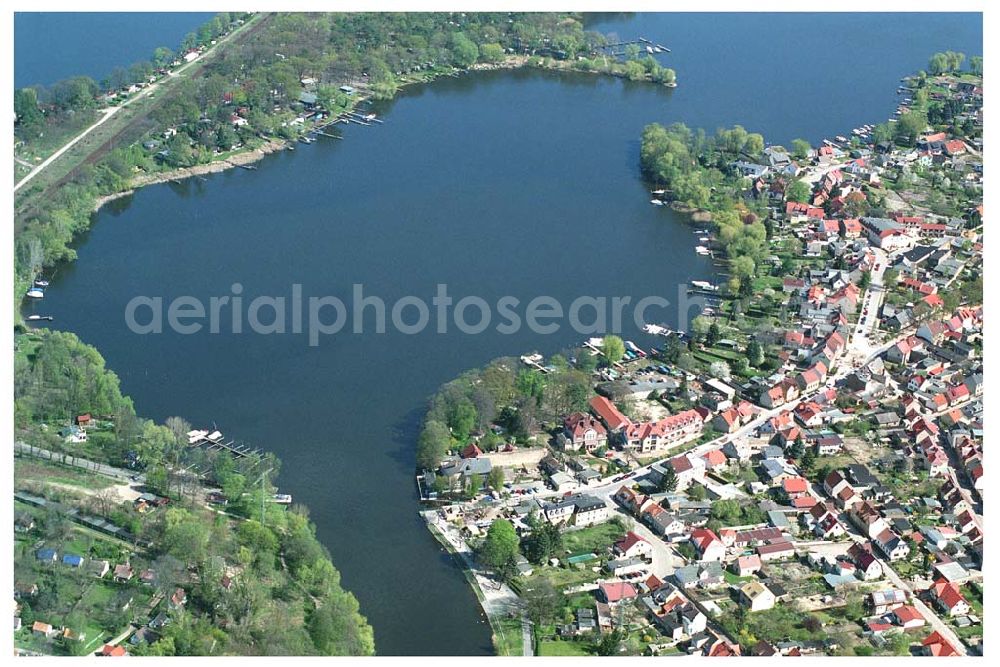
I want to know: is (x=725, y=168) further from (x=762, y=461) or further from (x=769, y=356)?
(x=762, y=461)

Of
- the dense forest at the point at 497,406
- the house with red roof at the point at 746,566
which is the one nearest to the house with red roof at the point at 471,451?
the dense forest at the point at 497,406

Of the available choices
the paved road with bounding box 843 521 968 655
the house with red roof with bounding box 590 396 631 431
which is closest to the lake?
the house with red roof with bounding box 590 396 631 431

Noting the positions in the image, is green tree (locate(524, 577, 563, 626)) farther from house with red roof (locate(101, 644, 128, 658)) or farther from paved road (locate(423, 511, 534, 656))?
house with red roof (locate(101, 644, 128, 658))

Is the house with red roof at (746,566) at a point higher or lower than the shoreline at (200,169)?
lower

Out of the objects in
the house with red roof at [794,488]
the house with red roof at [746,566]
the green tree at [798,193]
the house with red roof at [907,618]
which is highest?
the green tree at [798,193]

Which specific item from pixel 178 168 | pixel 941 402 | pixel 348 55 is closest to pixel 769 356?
pixel 941 402

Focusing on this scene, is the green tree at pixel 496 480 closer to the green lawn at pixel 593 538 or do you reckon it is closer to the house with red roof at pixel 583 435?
the green lawn at pixel 593 538

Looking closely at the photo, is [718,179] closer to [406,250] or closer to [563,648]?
[406,250]

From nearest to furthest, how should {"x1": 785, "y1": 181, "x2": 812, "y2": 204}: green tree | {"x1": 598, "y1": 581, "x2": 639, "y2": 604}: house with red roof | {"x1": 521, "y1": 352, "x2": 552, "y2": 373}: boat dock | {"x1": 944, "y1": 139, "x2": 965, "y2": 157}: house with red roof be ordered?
1. {"x1": 598, "y1": 581, "x2": 639, "y2": 604}: house with red roof
2. {"x1": 521, "y1": 352, "x2": 552, "y2": 373}: boat dock
3. {"x1": 785, "y1": 181, "x2": 812, "y2": 204}: green tree
4. {"x1": 944, "y1": 139, "x2": 965, "y2": 157}: house with red roof
